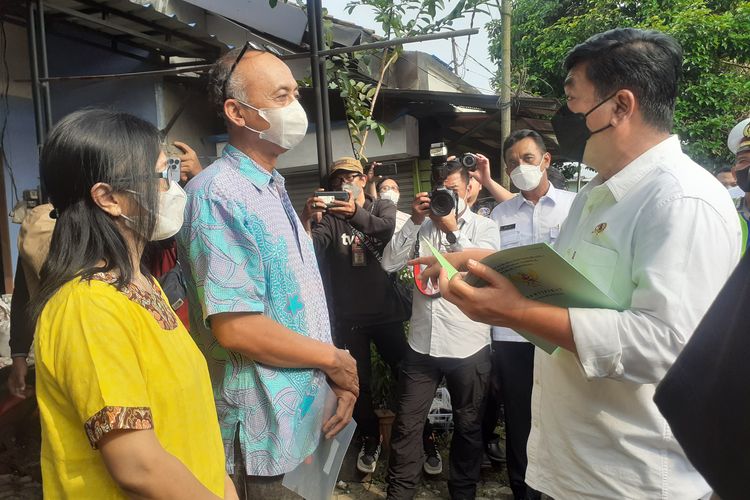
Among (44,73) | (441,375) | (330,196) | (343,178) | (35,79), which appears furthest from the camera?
(44,73)

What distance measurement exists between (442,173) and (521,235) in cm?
66

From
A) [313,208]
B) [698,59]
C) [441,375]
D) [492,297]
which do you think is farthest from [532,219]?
[698,59]

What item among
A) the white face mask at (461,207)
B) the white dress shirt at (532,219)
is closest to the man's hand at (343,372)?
the white dress shirt at (532,219)

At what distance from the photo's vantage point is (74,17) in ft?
16.3

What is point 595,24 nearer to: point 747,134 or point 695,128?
point 695,128

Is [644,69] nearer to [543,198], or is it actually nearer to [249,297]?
[249,297]

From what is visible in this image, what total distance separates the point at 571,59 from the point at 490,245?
1.86 metres

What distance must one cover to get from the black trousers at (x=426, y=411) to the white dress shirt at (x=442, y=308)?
7 centimetres

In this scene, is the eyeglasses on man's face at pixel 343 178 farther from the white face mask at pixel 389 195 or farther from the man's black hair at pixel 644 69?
the man's black hair at pixel 644 69

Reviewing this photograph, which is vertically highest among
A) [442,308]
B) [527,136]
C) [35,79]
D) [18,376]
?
[35,79]

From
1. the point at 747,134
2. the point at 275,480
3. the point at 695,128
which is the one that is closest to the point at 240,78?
the point at 275,480

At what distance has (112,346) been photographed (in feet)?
3.69

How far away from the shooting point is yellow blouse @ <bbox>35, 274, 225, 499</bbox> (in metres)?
1.09

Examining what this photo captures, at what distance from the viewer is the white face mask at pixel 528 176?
3.51 m
